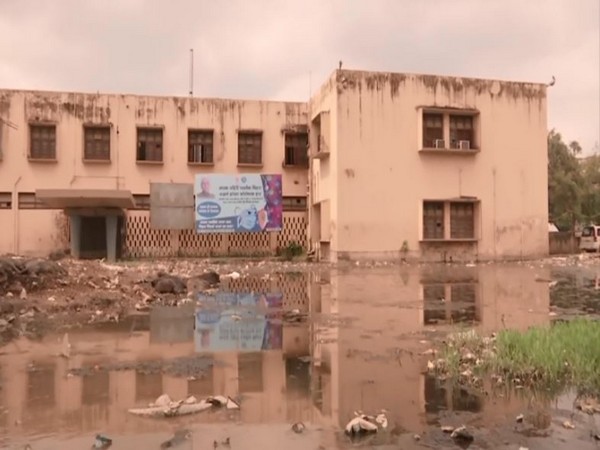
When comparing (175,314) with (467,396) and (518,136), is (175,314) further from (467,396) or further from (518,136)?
(518,136)

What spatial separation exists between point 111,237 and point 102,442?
19.7m

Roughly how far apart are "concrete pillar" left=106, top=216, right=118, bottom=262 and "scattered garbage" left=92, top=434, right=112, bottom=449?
19.3 metres

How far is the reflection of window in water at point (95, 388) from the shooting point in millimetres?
4461

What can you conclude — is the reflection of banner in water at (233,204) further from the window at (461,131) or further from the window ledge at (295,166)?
the window at (461,131)

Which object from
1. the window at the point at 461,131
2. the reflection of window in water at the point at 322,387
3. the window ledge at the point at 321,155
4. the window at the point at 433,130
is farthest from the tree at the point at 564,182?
the reflection of window in water at the point at 322,387

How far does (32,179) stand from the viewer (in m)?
23.4

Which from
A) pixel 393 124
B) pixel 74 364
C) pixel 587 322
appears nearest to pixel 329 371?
pixel 74 364

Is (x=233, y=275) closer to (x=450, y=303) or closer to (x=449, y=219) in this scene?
(x=450, y=303)

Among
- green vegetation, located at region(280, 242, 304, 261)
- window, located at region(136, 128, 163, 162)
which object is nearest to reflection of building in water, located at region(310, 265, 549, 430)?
green vegetation, located at region(280, 242, 304, 261)

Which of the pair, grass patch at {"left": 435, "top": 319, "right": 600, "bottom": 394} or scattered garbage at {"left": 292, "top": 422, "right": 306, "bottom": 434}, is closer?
scattered garbage at {"left": 292, "top": 422, "right": 306, "bottom": 434}

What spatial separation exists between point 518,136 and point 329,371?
66.9ft

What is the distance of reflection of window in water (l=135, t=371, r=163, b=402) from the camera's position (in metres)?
4.53

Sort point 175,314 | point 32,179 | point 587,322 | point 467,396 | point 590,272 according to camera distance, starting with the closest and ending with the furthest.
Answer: point 467,396 → point 587,322 → point 175,314 → point 590,272 → point 32,179

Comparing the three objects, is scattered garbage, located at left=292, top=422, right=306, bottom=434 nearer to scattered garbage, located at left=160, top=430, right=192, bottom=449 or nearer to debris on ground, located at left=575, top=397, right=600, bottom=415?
scattered garbage, located at left=160, top=430, right=192, bottom=449
